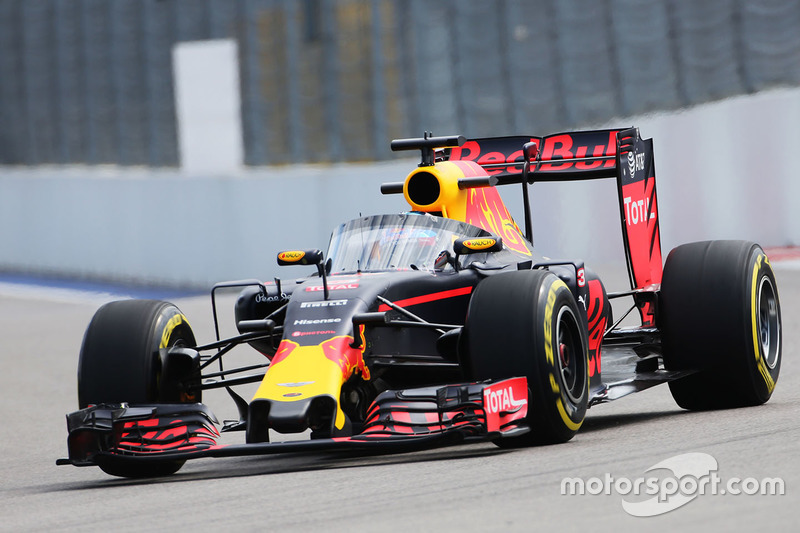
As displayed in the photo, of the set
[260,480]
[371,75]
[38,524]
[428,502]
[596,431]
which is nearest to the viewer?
[428,502]

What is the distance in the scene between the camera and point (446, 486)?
5883 mm

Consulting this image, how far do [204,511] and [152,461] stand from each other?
52.4 inches

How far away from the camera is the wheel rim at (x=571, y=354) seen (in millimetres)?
7535

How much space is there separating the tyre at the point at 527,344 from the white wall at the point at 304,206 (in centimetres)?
1068

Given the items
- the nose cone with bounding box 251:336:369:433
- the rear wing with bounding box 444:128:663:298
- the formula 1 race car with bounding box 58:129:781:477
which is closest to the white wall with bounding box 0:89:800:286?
the rear wing with bounding box 444:128:663:298

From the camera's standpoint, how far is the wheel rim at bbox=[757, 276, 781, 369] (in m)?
9.02

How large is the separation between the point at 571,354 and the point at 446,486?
197 centimetres

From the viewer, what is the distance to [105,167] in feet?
79.7

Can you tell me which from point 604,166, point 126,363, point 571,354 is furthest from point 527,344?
point 604,166

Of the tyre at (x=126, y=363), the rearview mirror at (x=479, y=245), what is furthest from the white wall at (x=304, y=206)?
the tyre at (x=126, y=363)

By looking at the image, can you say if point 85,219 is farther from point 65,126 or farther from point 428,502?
point 428,502

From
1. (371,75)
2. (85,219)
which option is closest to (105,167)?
(85,219)

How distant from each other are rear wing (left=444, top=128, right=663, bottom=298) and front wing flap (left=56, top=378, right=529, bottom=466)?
2663 mm

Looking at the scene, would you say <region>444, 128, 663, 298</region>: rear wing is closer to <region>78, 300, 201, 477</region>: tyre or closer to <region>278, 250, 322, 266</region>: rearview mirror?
<region>278, 250, 322, 266</region>: rearview mirror
